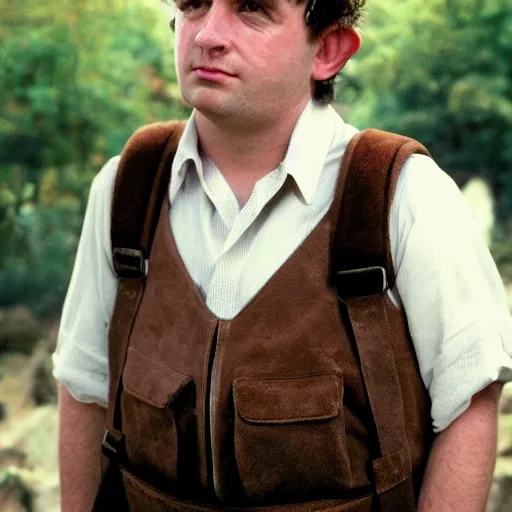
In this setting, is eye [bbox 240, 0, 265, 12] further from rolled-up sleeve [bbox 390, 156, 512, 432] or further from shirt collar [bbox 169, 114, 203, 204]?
rolled-up sleeve [bbox 390, 156, 512, 432]

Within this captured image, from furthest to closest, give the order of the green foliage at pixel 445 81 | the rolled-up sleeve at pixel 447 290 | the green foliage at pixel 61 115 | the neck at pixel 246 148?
the green foliage at pixel 61 115 < the green foliage at pixel 445 81 < the neck at pixel 246 148 < the rolled-up sleeve at pixel 447 290

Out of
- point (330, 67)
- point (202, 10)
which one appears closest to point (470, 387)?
point (330, 67)

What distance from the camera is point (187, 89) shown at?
1.11 meters

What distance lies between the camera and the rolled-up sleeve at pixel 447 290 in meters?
Answer: 1.04

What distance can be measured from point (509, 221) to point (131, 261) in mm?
1130

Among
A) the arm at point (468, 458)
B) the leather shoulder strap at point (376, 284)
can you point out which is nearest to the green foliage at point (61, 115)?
the leather shoulder strap at point (376, 284)

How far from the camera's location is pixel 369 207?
1070 mm

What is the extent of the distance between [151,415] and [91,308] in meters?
0.23

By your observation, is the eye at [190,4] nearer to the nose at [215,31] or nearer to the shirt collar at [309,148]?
the nose at [215,31]

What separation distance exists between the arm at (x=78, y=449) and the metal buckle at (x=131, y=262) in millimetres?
289

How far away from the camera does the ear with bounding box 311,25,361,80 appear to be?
1.20 m

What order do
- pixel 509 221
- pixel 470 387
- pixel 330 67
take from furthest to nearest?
pixel 509 221
pixel 330 67
pixel 470 387

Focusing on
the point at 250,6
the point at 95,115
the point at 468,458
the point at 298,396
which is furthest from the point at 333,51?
the point at 95,115

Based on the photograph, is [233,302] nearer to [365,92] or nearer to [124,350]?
[124,350]
